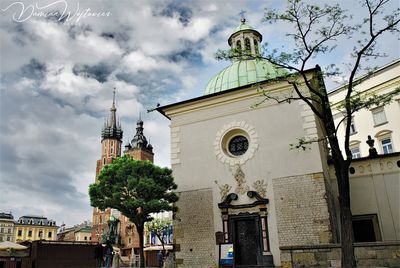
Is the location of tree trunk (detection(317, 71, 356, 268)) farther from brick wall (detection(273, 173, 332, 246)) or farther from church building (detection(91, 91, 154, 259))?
church building (detection(91, 91, 154, 259))

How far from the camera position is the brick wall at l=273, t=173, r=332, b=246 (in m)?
12.5

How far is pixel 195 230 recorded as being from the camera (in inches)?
573

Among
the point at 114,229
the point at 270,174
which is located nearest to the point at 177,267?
the point at 270,174

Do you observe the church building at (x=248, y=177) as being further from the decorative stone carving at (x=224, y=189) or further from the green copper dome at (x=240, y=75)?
the green copper dome at (x=240, y=75)

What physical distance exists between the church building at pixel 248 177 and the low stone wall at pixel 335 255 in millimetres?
2296

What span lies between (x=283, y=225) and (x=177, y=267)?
495 centimetres

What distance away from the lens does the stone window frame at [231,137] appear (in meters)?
14.7

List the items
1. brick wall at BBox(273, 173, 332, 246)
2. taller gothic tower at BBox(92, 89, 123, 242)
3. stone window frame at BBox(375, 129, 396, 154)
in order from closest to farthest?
brick wall at BBox(273, 173, 332, 246) < stone window frame at BBox(375, 129, 396, 154) < taller gothic tower at BBox(92, 89, 123, 242)

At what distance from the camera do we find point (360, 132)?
27.9 metres

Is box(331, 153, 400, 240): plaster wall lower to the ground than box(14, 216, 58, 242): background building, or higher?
lower

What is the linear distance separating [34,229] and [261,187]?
81.1m

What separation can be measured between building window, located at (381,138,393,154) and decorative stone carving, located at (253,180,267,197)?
53.4ft

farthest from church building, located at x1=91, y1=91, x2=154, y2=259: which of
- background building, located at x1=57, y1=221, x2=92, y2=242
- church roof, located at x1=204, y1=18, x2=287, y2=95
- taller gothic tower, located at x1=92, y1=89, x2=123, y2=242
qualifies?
church roof, located at x1=204, y1=18, x2=287, y2=95

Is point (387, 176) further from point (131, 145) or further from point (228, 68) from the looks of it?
point (131, 145)
